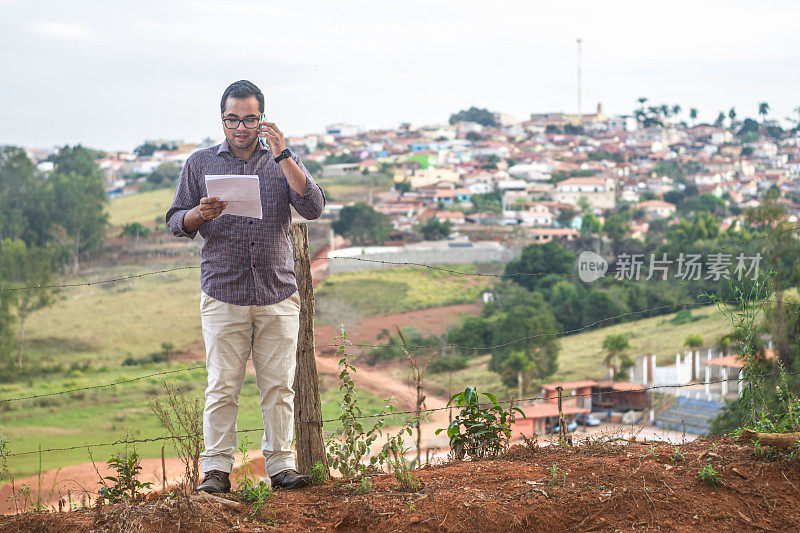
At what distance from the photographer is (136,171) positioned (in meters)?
79.8

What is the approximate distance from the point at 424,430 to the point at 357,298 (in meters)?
15.0

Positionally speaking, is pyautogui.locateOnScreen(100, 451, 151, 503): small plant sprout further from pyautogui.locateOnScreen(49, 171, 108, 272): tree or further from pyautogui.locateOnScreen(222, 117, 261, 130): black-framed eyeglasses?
pyautogui.locateOnScreen(49, 171, 108, 272): tree

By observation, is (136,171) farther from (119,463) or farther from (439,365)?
(119,463)

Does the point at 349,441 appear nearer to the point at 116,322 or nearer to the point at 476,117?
the point at 116,322

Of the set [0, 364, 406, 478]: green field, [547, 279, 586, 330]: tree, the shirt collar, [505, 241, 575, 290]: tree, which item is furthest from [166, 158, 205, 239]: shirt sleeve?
[505, 241, 575, 290]: tree

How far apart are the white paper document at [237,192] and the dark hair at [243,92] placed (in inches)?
10.5

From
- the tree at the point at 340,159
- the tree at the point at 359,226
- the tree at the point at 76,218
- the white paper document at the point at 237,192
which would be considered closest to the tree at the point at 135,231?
the tree at the point at 76,218

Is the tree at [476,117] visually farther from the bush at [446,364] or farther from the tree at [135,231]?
the bush at [446,364]

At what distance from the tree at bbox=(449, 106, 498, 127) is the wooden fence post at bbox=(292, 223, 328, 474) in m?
115

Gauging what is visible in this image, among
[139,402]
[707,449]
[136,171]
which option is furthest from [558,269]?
[136,171]

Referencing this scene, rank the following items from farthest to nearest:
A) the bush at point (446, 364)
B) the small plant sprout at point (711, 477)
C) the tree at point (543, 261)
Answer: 1. the tree at point (543, 261)
2. the bush at point (446, 364)
3. the small plant sprout at point (711, 477)

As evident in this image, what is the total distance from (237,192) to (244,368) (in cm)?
57

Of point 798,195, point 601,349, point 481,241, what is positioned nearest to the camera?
point 601,349

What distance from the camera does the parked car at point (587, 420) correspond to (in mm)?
24438
